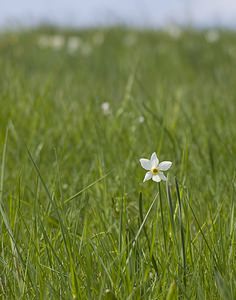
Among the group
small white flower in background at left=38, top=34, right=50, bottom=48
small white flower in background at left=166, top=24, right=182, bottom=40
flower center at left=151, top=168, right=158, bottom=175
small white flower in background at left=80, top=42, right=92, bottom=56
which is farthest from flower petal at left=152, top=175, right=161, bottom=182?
small white flower in background at left=166, top=24, right=182, bottom=40

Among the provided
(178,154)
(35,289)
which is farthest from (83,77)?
(35,289)

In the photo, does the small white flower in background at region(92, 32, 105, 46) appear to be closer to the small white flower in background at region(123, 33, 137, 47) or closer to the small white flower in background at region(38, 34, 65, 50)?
the small white flower in background at region(123, 33, 137, 47)

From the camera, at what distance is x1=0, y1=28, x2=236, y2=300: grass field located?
63.3 inches

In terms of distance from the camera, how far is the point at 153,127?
2.93m

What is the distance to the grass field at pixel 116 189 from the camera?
63.3 inches

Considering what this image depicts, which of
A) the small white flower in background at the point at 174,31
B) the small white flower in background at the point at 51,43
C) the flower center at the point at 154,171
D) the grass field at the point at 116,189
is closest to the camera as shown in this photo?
the grass field at the point at 116,189

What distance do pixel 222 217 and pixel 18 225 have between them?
61cm

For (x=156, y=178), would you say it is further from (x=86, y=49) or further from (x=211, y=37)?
(x=211, y=37)

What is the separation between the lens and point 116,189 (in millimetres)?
2307

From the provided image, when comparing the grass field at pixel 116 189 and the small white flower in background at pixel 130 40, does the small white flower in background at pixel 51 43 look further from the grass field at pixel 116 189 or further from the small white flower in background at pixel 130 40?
the small white flower in background at pixel 130 40

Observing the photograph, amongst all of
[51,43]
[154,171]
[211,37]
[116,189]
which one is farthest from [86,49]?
[154,171]

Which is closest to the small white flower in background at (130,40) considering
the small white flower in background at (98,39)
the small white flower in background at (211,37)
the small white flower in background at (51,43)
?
the small white flower in background at (98,39)

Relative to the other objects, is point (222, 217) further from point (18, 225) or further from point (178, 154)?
point (178, 154)

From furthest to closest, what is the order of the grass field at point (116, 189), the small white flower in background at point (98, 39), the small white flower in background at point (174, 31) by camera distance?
the small white flower in background at point (174, 31)
the small white flower in background at point (98, 39)
the grass field at point (116, 189)
